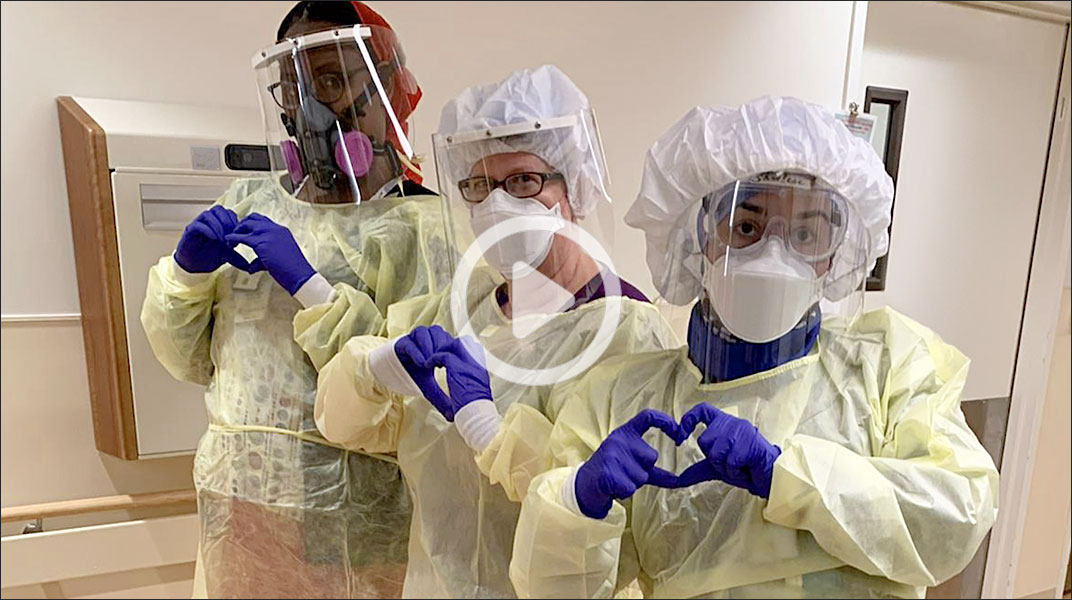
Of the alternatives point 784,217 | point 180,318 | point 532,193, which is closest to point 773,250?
point 784,217

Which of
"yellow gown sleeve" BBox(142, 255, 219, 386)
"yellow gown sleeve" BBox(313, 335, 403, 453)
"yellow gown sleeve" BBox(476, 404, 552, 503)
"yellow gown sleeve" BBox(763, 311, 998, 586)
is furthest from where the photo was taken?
"yellow gown sleeve" BBox(142, 255, 219, 386)

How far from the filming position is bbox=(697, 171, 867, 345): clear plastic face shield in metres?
0.65

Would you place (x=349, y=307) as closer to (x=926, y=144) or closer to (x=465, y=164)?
(x=465, y=164)

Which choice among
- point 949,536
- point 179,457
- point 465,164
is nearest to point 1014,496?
point 949,536

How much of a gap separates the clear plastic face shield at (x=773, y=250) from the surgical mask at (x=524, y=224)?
18 cm

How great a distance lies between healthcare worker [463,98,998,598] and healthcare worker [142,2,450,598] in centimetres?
33

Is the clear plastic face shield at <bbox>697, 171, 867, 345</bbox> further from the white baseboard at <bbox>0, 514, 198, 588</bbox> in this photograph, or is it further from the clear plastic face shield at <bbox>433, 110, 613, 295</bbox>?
the white baseboard at <bbox>0, 514, 198, 588</bbox>

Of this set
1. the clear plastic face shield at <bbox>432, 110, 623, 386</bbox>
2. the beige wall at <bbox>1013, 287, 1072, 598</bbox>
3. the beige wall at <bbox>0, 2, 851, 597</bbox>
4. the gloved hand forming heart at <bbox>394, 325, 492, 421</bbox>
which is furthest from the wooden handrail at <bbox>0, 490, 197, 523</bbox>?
the beige wall at <bbox>1013, 287, 1072, 598</bbox>

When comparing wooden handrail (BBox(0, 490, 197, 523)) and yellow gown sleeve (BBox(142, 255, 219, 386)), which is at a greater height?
yellow gown sleeve (BBox(142, 255, 219, 386))

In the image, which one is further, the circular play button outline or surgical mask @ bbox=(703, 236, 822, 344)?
the circular play button outline

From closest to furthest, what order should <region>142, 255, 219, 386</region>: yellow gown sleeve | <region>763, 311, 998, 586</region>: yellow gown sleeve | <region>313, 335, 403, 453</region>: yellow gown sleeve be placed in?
<region>763, 311, 998, 586</region>: yellow gown sleeve
<region>313, 335, 403, 453</region>: yellow gown sleeve
<region>142, 255, 219, 386</region>: yellow gown sleeve

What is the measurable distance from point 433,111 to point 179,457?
66 centimetres

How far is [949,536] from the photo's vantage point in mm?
624

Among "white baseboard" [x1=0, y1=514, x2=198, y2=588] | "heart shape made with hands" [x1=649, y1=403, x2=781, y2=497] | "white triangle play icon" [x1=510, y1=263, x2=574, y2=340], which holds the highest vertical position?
"white triangle play icon" [x1=510, y1=263, x2=574, y2=340]
